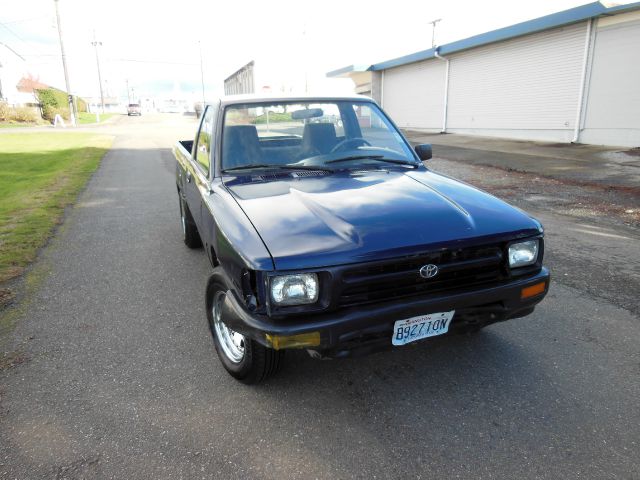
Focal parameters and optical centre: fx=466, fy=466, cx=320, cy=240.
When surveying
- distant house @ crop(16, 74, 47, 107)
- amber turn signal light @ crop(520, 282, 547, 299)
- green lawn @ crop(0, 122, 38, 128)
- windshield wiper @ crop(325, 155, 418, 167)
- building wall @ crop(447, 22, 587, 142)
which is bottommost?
amber turn signal light @ crop(520, 282, 547, 299)

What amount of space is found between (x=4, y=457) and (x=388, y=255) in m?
2.08

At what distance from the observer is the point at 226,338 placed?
2934 mm

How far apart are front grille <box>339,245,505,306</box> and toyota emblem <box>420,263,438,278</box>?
2cm

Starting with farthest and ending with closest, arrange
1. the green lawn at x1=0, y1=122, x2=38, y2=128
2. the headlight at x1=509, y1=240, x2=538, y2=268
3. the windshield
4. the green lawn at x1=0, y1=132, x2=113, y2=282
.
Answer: the green lawn at x1=0, y1=122, x2=38, y2=128 < the green lawn at x1=0, y1=132, x2=113, y2=282 < the windshield < the headlight at x1=509, y1=240, x2=538, y2=268

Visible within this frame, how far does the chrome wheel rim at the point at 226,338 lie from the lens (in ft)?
9.25

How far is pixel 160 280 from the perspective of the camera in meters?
4.47

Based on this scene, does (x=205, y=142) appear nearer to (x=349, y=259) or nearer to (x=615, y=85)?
(x=349, y=259)

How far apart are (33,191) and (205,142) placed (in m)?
6.80

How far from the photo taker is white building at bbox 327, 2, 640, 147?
1376cm

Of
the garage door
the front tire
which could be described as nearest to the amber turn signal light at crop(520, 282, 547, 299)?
the front tire

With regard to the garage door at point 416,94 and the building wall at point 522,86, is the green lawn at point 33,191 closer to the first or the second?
the building wall at point 522,86

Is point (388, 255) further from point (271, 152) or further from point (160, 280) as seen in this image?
point (160, 280)

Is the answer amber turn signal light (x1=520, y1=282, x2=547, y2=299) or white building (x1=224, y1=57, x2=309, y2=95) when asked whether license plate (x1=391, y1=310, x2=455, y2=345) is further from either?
white building (x1=224, y1=57, x2=309, y2=95)

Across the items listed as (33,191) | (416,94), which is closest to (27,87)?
(416,94)
